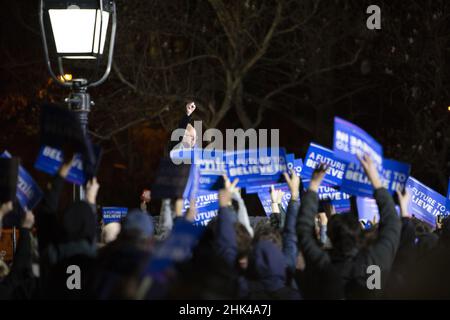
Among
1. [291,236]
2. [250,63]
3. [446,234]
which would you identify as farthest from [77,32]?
[250,63]

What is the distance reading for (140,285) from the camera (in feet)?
15.9

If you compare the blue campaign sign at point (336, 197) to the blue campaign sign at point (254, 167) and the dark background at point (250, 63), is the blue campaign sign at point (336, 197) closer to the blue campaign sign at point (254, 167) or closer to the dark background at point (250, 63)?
the blue campaign sign at point (254, 167)

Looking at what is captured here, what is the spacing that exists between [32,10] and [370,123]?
34.3 ft

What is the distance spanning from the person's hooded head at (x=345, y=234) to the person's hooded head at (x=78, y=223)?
1.73 m

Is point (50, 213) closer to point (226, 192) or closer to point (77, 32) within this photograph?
point (226, 192)

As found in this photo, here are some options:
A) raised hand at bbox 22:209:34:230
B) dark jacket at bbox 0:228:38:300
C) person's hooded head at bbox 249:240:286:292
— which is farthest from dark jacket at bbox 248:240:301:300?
raised hand at bbox 22:209:34:230

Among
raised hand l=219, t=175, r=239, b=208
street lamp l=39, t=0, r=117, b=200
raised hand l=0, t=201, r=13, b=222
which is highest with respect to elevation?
street lamp l=39, t=0, r=117, b=200

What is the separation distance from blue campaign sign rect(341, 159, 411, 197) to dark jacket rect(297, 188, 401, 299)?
1.69ft

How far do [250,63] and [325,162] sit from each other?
34.6ft

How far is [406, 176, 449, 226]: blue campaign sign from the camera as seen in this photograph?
11.6 meters

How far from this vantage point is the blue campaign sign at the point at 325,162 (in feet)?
32.8

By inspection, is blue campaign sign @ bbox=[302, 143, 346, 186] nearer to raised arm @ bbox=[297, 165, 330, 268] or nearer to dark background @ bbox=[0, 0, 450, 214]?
raised arm @ bbox=[297, 165, 330, 268]
